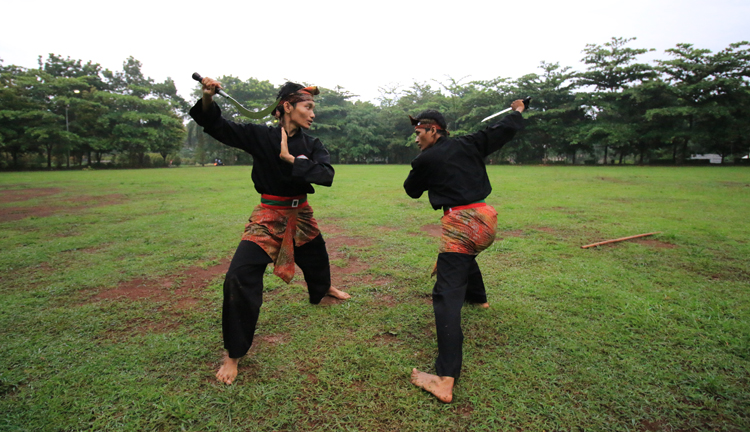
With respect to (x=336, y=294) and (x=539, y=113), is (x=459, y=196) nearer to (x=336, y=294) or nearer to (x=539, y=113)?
(x=336, y=294)

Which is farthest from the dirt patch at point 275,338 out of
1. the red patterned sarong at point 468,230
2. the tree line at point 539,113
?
the tree line at point 539,113

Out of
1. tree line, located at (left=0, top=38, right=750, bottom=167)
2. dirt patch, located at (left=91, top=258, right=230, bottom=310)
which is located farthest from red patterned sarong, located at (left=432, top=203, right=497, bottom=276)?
tree line, located at (left=0, top=38, right=750, bottom=167)

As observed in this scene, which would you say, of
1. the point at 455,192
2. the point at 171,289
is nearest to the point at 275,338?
the point at 171,289

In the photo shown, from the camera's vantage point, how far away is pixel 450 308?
87.6 inches

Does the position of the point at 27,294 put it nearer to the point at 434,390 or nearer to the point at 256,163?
the point at 256,163

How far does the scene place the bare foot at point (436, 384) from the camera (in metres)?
2.01

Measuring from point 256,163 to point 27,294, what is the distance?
2788 mm

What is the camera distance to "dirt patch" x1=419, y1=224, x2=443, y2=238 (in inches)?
227

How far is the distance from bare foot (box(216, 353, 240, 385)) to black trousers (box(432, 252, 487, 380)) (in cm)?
124

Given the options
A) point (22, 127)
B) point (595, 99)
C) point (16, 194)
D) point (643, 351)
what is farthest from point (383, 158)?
point (643, 351)

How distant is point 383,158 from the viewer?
1693 inches

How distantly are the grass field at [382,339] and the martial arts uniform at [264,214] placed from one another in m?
0.35

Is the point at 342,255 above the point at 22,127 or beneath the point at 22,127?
beneath

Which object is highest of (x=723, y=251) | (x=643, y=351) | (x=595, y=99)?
(x=595, y=99)
